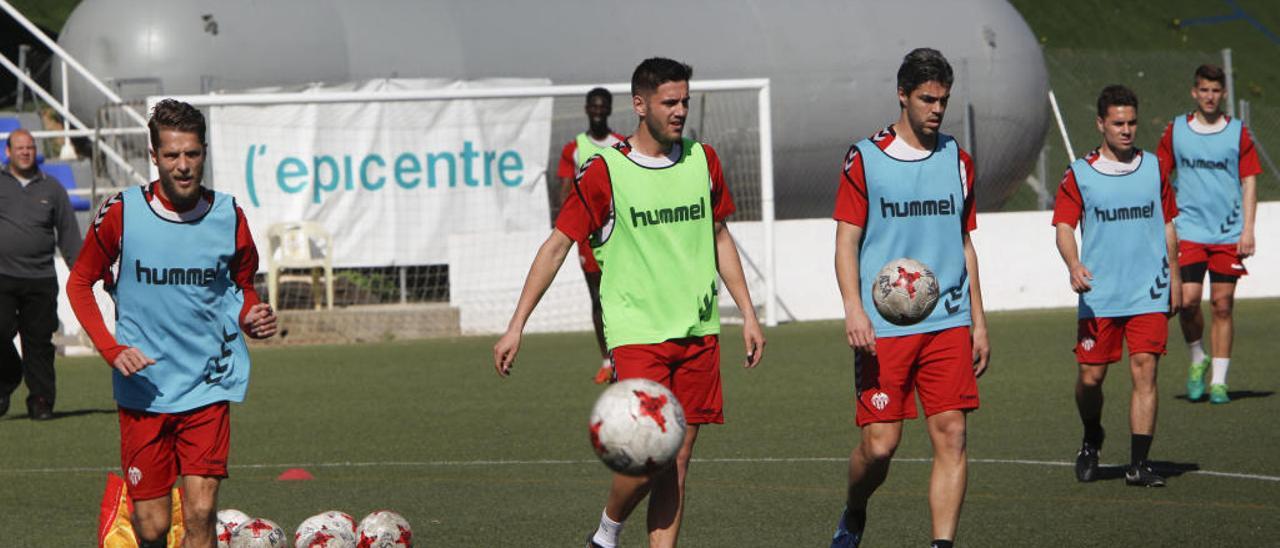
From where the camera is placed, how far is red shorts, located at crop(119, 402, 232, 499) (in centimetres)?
659

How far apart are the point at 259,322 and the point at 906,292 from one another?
2.40 meters

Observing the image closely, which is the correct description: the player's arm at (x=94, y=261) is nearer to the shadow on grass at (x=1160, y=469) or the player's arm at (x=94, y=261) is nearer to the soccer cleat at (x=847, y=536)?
the soccer cleat at (x=847, y=536)

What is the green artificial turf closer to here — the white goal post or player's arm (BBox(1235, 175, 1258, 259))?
player's arm (BBox(1235, 175, 1258, 259))

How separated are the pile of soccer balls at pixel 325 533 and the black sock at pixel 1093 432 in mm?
3807

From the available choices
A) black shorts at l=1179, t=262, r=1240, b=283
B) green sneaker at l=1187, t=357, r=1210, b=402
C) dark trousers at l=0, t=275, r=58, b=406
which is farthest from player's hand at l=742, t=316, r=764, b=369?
dark trousers at l=0, t=275, r=58, b=406

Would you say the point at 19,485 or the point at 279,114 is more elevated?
the point at 279,114

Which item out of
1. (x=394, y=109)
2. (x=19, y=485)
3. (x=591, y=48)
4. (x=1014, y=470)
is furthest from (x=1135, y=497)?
(x=591, y=48)

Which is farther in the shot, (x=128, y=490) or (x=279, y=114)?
(x=279, y=114)

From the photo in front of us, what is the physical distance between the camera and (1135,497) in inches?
348

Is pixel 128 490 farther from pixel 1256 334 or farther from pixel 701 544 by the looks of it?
pixel 1256 334

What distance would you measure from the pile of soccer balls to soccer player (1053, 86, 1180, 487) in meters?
3.87

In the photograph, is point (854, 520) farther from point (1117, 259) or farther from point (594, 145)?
point (594, 145)

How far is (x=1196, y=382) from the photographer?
1284 centimetres

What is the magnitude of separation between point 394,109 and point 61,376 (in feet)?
21.1
